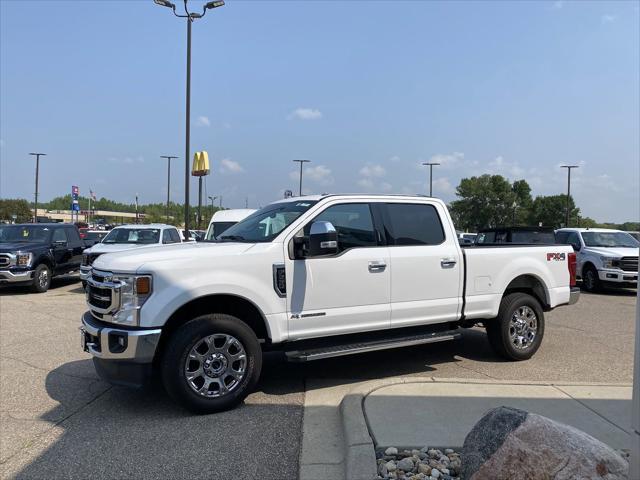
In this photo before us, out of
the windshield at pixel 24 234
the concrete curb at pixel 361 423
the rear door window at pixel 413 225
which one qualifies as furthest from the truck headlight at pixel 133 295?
the windshield at pixel 24 234

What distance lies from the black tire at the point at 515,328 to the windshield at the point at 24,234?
41.2 feet

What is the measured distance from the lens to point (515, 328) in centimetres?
642

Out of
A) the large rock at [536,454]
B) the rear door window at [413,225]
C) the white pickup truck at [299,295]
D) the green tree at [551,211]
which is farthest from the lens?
the green tree at [551,211]

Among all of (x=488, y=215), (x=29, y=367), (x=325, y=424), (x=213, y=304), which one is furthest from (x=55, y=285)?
(x=488, y=215)

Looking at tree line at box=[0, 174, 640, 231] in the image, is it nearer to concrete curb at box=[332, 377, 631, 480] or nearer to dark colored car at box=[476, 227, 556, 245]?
dark colored car at box=[476, 227, 556, 245]

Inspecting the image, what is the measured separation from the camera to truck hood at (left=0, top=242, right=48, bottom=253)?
12898 millimetres

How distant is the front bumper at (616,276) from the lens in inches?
543

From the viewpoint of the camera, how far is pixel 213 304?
194 inches

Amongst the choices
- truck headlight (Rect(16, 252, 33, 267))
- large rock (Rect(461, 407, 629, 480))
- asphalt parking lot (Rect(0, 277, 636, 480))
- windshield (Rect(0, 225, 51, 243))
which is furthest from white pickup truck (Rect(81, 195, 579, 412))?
windshield (Rect(0, 225, 51, 243))

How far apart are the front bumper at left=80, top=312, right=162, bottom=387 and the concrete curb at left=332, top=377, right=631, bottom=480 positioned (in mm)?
1785

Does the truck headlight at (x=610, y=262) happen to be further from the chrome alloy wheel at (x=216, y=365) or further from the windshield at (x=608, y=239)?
the chrome alloy wheel at (x=216, y=365)

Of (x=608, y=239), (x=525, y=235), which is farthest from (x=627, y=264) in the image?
(x=525, y=235)

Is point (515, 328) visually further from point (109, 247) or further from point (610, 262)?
point (109, 247)

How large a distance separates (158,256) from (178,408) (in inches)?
58.7
